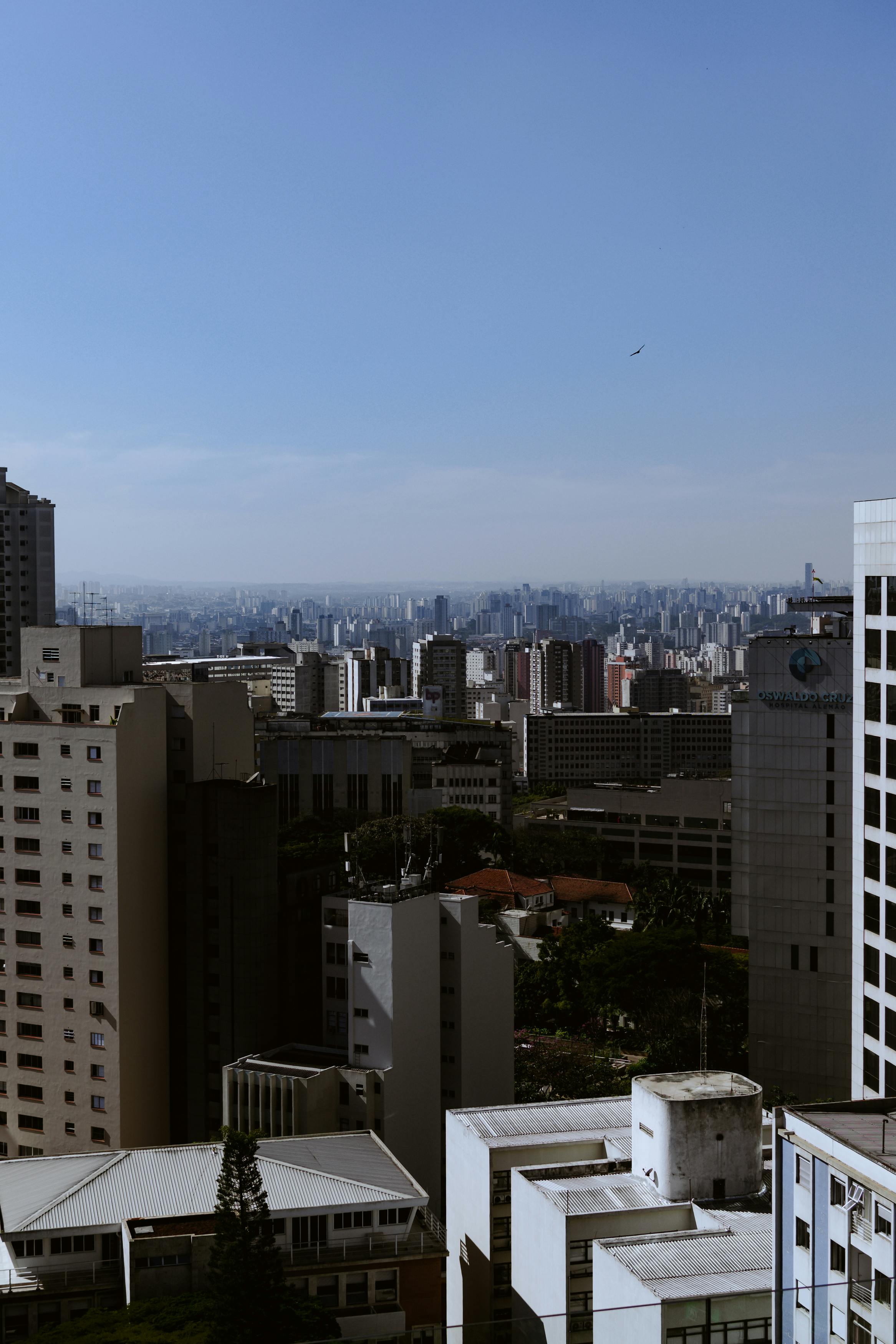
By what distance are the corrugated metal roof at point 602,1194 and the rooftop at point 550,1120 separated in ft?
3.88

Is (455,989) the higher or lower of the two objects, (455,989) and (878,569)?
the lower

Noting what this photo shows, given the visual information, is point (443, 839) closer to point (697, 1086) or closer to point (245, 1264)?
point (697, 1086)

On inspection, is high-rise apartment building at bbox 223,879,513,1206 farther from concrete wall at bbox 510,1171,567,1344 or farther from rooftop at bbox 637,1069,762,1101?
rooftop at bbox 637,1069,762,1101

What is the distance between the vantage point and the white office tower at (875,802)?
1253cm

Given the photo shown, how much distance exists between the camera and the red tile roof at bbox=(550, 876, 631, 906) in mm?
40469

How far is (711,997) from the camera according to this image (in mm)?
26547

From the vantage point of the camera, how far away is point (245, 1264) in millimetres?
12594

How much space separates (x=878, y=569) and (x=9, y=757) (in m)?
13.4

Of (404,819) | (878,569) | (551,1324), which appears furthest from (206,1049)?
(404,819)

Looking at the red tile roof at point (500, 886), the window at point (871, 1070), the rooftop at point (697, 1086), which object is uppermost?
the window at point (871, 1070)

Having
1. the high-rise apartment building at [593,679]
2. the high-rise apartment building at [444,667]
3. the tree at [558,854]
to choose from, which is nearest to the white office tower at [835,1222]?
the tree at [558,854]

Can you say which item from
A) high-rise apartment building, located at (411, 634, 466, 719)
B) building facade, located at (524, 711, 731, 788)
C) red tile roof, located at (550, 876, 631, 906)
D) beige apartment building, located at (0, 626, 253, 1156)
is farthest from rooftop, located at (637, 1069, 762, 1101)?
high-rise apartment building, located at (411, 634, 466, 719)

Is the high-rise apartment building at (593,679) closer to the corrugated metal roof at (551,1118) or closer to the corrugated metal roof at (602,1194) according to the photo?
the corrugated metal roof at (551,1118)

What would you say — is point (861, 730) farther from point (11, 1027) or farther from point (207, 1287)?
point (11, 1027)
